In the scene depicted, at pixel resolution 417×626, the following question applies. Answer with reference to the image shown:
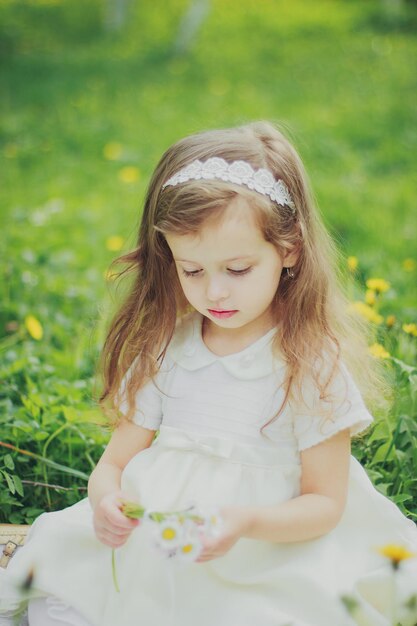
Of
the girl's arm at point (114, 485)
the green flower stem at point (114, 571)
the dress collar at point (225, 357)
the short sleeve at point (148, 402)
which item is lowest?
the green flower stem at point (114, 571)

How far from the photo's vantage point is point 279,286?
68.9 inches

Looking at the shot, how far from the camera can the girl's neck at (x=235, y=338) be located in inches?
68.7

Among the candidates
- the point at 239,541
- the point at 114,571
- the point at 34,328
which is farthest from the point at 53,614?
the point at 34,328

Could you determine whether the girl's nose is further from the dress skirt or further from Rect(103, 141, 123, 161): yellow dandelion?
Rect(103, 141, 123, 161): yellow dandelion

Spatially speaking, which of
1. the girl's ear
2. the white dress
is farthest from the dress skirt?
the girl's ear

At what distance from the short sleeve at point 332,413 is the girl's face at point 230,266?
19 centimetres

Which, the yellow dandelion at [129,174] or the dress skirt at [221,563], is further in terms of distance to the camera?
the yellow dandelion at [129,174]

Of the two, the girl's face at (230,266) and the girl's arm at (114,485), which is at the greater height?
the girl's face at (230,266)

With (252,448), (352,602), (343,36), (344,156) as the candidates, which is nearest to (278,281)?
(252,448)

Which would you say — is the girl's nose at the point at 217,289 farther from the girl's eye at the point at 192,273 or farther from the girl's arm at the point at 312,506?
the girl's arm at the point at 312,506

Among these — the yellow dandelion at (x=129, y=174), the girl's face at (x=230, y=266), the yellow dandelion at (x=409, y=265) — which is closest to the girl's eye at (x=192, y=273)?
the girl's face at (x=230, y=266)

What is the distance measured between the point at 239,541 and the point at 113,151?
11.2ft

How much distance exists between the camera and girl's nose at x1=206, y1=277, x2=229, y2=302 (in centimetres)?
157

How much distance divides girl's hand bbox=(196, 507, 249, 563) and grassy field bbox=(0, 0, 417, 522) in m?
0.58
